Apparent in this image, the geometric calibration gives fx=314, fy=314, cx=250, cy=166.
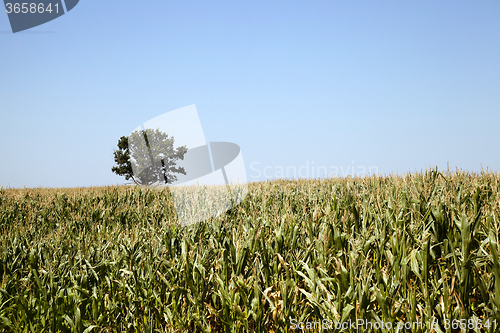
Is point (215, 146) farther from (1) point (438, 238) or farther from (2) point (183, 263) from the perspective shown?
(1) point (438, 238)

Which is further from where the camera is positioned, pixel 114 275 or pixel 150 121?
pixel 150 121

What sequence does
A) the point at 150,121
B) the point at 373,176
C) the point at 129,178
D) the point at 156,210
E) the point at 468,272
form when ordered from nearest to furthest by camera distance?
the point at 468,272
the point at 150,121
the point at 156,210
the point at 373,176
the point at 129,178

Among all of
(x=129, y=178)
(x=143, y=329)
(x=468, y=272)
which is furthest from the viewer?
(x=129, y=178)

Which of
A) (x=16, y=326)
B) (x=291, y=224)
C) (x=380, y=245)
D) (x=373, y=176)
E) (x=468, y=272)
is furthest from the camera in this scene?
(x=373, y=176)

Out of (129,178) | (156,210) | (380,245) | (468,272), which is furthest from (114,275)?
(129,178)

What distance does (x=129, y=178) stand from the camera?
43.0 meters

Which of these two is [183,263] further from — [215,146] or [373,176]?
[373,176]

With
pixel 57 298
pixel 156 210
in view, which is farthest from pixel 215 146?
pixel 57 298

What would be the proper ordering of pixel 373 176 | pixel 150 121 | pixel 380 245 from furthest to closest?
1. pixel 373 176
2. pixel 150 121
3. pixel 380 245

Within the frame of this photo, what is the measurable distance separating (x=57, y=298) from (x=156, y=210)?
5.93 m

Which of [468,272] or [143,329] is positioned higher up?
[468,272]

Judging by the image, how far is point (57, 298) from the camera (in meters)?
4.04

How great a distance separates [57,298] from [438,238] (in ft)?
17.1

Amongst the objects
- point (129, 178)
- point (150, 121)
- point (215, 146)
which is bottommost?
point (129, 178)
